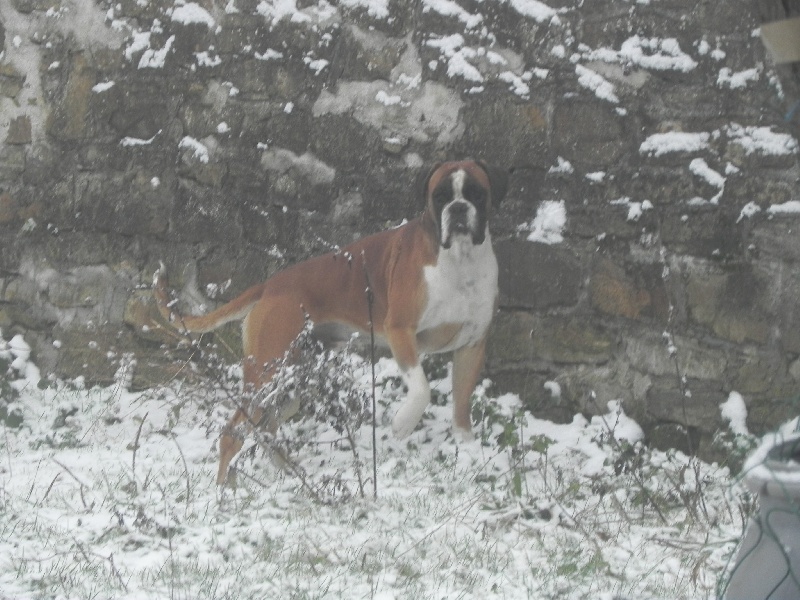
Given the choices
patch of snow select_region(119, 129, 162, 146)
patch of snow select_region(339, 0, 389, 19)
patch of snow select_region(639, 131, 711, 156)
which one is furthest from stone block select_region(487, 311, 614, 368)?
patch of snow select_region(119, 129, 162, 146)

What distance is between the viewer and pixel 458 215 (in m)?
4.21

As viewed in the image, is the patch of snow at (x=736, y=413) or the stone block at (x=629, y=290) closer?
the patch of snow at (x=736, y=413)

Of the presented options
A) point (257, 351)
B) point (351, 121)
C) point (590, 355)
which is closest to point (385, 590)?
point (257, 351)

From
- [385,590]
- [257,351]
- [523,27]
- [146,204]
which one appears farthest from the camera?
[146,204]

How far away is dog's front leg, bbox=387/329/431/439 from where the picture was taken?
4.26m

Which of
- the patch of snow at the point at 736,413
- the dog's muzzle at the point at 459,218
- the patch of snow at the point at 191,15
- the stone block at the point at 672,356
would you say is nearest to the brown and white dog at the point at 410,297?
the dog's muzzle at the point at 459,218

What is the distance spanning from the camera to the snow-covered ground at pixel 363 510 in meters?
3.20

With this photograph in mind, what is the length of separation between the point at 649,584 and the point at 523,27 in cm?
266

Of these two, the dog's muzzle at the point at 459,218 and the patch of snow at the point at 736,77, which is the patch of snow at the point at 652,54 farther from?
the dog's muzzle at the point at 459,218

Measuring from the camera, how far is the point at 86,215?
18.2 feet

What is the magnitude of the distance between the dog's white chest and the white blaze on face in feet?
0.22

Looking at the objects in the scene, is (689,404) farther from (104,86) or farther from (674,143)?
(104,86)

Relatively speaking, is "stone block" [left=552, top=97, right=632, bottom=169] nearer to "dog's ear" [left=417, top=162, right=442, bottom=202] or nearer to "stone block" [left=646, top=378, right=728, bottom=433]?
"dog's ear" [left=417, top=162, right=442, bottom=202]

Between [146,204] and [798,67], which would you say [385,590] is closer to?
[798,67]
